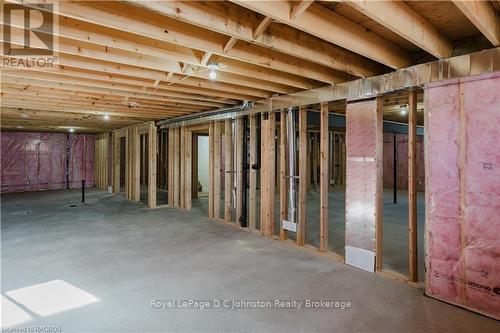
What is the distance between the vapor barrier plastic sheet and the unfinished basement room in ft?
22.1

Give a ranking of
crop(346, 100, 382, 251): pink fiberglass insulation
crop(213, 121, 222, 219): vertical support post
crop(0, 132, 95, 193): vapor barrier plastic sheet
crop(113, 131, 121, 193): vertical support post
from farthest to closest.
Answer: crop(0, 132, 95, 193): vapor barrier plastic sheet → crop(113, 131, 121, 193): vertical support post → crop(213, 121, 222, 219): vertical support post → crop(346, 100, 382, 251): pink fiberglass insulation

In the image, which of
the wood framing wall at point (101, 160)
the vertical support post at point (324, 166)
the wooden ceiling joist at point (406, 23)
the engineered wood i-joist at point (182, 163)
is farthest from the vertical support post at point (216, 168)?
the wood framing wall at point (101, 160)

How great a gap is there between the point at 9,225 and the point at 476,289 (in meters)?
6.98

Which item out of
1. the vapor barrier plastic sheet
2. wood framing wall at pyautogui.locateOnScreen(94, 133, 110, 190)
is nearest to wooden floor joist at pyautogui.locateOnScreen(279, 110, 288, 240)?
wood framing wall at pyautogui.locateOnScreen(94, 133, 110, 190)

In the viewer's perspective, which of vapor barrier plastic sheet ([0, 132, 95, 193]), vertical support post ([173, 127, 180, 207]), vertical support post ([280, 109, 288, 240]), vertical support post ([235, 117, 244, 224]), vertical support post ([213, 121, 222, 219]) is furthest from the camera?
vapor barrier plastic sheet ([0, 132, 95, 193])

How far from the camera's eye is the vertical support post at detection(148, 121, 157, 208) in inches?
282

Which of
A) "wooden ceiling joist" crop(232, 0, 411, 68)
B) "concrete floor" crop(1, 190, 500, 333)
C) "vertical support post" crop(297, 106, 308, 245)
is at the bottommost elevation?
"concrete floor" crop(1, 190, 500, 333)

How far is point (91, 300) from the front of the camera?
8.48 ft

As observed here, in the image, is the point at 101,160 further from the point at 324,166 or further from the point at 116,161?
the point at 324,166

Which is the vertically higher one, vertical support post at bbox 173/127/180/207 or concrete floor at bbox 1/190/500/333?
vertical support post at bbox 173/127/180/207

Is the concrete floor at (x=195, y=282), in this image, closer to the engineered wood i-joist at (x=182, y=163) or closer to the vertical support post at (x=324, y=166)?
the vertical support post at (x=324, y=166)

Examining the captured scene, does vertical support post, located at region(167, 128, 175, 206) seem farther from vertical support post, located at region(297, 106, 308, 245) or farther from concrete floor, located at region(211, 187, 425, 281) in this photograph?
vertical support post, located at region(297, 106, 308, 245)

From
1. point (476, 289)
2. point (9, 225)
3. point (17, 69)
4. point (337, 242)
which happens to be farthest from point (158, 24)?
point (9, 225)

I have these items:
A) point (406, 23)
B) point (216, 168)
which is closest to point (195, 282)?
point (406, 23)
